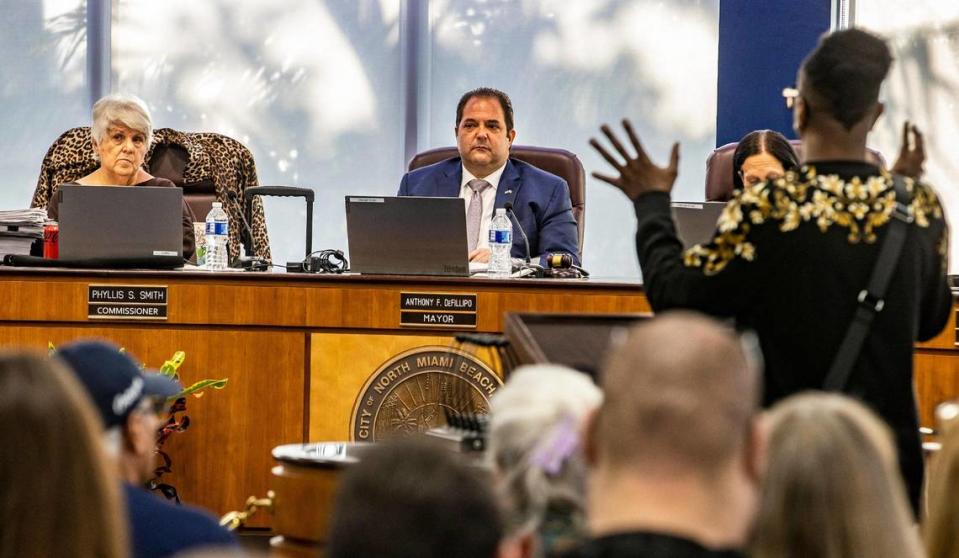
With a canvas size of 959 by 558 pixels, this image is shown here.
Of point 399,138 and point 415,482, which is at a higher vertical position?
point 399,138

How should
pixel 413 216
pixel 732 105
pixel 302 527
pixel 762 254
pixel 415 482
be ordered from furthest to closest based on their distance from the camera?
pixel 732 105
pixel 413 216
pixel 302 527
pixel 762 254
pixel 415 482

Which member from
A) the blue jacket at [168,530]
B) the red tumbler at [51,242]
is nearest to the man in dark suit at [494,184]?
the red tumbler at [51,242]

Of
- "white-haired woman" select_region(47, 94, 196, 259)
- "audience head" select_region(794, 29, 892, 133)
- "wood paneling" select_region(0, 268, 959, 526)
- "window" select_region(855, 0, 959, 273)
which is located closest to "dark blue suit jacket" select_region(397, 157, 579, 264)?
"white-haired woman" select_region(47, 94, 196, 259)

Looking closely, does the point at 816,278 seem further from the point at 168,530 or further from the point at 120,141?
the point at 120,141

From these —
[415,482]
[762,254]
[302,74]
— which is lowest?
[415,482]

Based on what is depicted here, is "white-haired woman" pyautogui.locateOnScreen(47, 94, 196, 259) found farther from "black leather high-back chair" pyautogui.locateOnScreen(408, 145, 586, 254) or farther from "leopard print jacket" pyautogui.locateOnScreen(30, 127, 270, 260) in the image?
"black leather high-back chair" pyautogui.locateOnScreen(408, 145, 586, 254)

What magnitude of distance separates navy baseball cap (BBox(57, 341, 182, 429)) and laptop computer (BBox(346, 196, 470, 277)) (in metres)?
2.41

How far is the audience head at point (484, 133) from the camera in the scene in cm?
544

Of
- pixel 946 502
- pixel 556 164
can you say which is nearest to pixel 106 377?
pixel 946 502

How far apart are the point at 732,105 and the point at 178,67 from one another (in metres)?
→ 3.05

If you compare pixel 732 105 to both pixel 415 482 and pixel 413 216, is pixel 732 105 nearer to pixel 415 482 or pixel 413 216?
pixel 413 216

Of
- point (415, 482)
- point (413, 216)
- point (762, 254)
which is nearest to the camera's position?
point (415, 482)

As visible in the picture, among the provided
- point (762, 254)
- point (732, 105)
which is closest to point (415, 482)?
point (762, 254)

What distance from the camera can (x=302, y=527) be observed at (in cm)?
264
